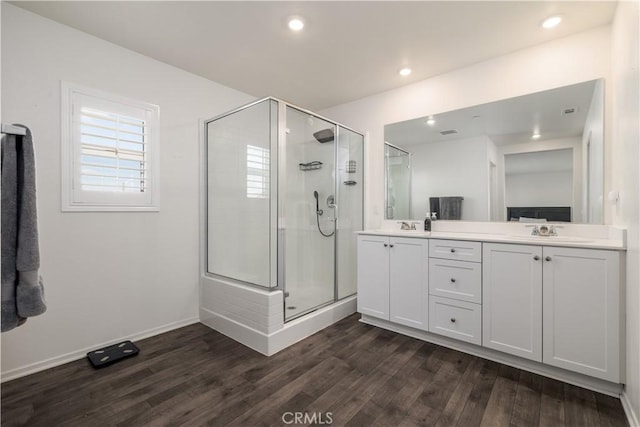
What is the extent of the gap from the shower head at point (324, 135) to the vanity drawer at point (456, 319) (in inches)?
76.3

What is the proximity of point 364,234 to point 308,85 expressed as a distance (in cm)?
176

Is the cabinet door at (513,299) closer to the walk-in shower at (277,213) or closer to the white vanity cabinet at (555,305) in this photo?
the white vanity cabinet at (555,305)

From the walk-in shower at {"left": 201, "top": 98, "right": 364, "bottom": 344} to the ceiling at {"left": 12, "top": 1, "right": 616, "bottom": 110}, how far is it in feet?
1.57

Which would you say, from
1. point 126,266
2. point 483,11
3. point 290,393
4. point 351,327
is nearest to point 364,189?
point 351,327

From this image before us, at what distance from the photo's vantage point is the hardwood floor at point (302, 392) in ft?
5.12

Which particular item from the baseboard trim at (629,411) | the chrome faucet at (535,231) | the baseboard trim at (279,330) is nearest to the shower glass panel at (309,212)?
the baseboard trim at (279,330)

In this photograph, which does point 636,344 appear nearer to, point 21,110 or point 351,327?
point 351,327

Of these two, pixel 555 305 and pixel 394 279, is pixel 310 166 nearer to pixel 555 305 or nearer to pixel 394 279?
pixel 394 279

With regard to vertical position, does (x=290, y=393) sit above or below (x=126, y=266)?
below

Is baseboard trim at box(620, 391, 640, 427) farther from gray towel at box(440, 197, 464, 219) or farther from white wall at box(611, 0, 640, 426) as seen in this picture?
gray towel at box(440, 197, 464, 219)

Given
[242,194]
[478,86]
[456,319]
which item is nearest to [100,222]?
[242,194]

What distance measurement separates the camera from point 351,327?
9.15 feet

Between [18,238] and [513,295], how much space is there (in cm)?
269

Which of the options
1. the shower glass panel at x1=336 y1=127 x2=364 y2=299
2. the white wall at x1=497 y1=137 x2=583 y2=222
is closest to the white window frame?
the shower glass panel at x1=336 y1=127 x2=364 y2=299
